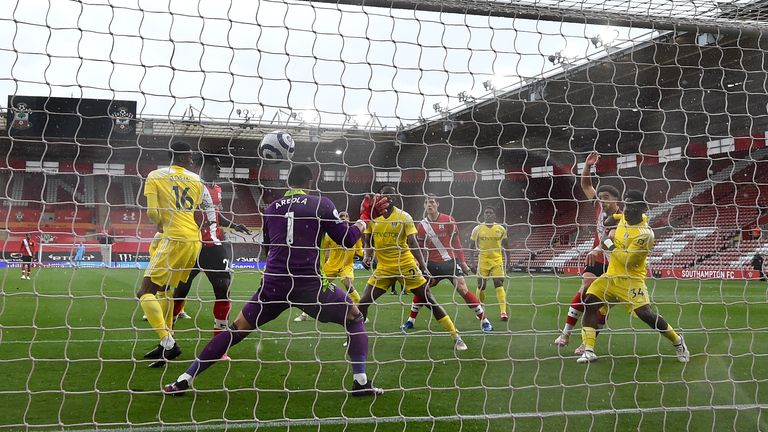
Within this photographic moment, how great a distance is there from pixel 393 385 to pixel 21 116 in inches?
133

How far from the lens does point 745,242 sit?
18234 mm

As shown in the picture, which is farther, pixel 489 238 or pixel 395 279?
pixel 489 238

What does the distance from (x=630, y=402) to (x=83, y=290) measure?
1502 centimetres

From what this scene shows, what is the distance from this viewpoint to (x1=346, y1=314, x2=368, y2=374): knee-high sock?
16.4 ft

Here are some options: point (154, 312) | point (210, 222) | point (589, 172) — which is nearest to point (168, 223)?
point (154, 312)

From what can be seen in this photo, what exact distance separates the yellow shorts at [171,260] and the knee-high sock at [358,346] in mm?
1556

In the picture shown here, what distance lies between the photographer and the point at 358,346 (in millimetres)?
5074

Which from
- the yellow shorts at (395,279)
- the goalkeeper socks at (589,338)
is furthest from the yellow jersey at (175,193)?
the goalkeeper socks at (589,338)

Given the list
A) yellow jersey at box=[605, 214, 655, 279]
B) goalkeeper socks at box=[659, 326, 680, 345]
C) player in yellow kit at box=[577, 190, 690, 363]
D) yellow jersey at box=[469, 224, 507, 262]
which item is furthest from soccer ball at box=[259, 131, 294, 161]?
yellow jersey at box=[469, 224, 507, 262]

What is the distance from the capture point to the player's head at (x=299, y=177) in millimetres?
4895

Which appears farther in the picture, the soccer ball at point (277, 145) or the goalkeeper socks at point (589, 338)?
the goalkeeper socks at point (589, 338)

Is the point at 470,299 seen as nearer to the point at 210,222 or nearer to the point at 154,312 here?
the point at 210,222

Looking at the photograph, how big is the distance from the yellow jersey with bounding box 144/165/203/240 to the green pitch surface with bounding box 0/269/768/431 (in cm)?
68

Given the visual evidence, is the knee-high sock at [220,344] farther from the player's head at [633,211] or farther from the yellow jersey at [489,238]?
the yellow jersey at [489,238]
